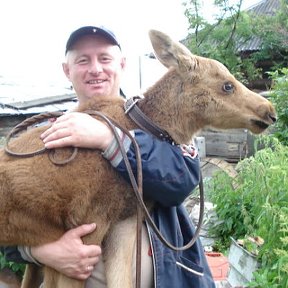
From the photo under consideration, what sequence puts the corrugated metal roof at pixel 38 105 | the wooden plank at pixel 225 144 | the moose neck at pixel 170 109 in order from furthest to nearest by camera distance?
the wooden plank at pixel 225 144 → the corrugated metal roof at pixel 38 105 → the moose neck at pixel 170 109

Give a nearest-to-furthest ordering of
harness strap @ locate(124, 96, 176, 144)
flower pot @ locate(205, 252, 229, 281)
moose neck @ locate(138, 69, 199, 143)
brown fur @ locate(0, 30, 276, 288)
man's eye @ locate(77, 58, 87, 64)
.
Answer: brown fur @ locate(0, 30, 276, 288), harness strap @ locate(124, 96, 176, 144), moose neck @ locate(138, 69, 199, 143), man's eye @ locate(77, 58, 87, 64), flower pot @ locate(205, 252, 229, 281)

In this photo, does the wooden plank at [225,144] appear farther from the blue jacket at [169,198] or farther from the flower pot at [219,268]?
the blue jacket at [169,198]

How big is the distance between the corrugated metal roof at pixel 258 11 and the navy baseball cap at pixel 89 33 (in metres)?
17.5

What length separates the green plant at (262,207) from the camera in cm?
389

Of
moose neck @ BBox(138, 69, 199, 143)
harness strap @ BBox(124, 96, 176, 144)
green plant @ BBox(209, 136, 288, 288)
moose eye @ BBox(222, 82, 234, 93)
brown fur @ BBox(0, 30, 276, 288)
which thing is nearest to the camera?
brown fur @ BBox(0, 30, 276, 288)

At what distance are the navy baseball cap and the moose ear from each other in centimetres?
25

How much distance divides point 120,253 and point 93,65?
1.16 metres

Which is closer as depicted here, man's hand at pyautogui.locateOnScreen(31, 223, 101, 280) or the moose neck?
man's hand at pyautogui.locateOnScreen(31, 223, 101, 280)

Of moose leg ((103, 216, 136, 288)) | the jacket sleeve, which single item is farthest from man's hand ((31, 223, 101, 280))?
the jacket sleeve

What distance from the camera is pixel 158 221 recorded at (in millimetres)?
2564

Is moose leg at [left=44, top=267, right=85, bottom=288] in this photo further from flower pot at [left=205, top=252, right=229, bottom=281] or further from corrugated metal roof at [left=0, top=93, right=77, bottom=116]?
corrugated metal roof at [left=0, top=93, right=77, bottom=116]

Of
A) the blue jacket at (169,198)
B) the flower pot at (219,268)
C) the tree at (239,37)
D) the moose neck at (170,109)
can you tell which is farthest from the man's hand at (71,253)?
the tree at (239,37)

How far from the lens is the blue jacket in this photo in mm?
2385

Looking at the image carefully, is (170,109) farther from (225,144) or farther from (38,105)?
(225,144)
